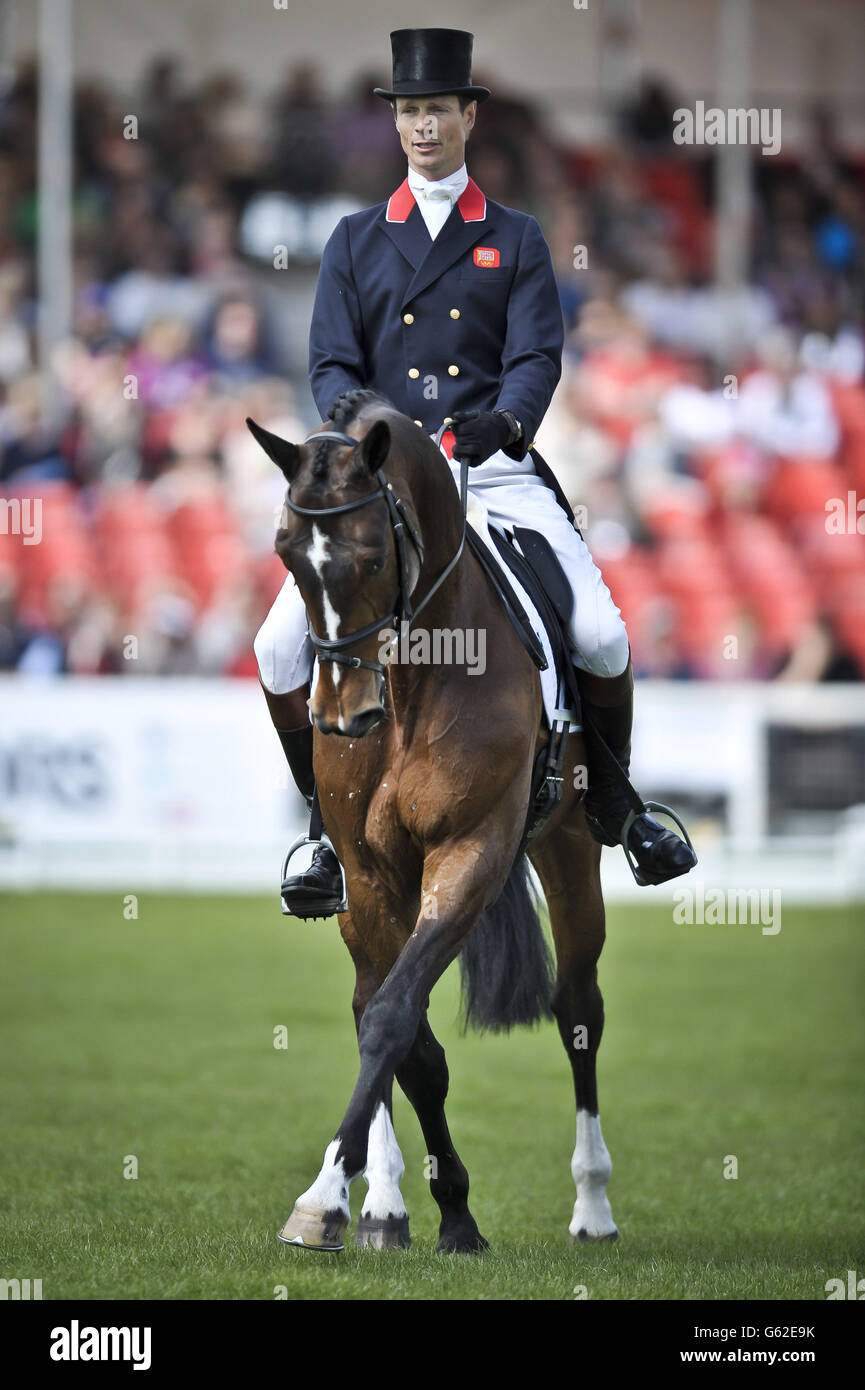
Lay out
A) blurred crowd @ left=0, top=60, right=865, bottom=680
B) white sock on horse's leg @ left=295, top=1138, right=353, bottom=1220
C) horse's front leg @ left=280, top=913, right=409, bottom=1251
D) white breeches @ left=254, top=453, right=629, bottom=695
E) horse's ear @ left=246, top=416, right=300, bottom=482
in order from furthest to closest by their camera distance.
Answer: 1. blurred crowd @ left=0, top=60, right=865, bottom=680
2. white breeches @ left=254, top=453, right=629, bottom=695
3. horse's front leg @ left=280, top=913, right=409, bottom=1251
4. white sock on horse's leg @ left=295, top=1138, right=353, bottom=1220
5. horse's ear @ left=246, top=416, right=300, bottom=482

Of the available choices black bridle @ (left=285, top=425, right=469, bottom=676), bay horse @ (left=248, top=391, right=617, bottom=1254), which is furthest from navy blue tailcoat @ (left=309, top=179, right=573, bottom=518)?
black bridle @ (left=285, top=425, right=469, bottom=676)

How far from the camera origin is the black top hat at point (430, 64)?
6000 millimetres

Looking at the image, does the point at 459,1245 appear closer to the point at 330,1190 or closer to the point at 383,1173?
the point at 383,1173

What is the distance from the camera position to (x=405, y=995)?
17.0 feet

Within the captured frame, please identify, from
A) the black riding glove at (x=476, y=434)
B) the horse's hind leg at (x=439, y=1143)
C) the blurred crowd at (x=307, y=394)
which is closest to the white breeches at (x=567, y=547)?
the black riding glove at (x=476, y=434)

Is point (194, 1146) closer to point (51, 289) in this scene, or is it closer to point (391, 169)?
point (51, 289)

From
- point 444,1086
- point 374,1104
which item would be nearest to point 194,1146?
point 444,1086

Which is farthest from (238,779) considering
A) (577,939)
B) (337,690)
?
(337,690)

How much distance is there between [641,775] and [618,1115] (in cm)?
652

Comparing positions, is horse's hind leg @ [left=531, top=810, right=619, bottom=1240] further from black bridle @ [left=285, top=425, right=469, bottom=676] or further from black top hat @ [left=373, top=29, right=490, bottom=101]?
black top hat @ [left=373, top=29, right=490, bottom=101]

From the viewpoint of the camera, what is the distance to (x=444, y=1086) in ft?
19.6

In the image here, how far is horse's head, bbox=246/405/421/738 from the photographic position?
488 cm

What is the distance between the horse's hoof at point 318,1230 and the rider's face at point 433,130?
323 centimetres

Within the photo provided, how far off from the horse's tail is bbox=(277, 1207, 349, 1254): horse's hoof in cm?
180
